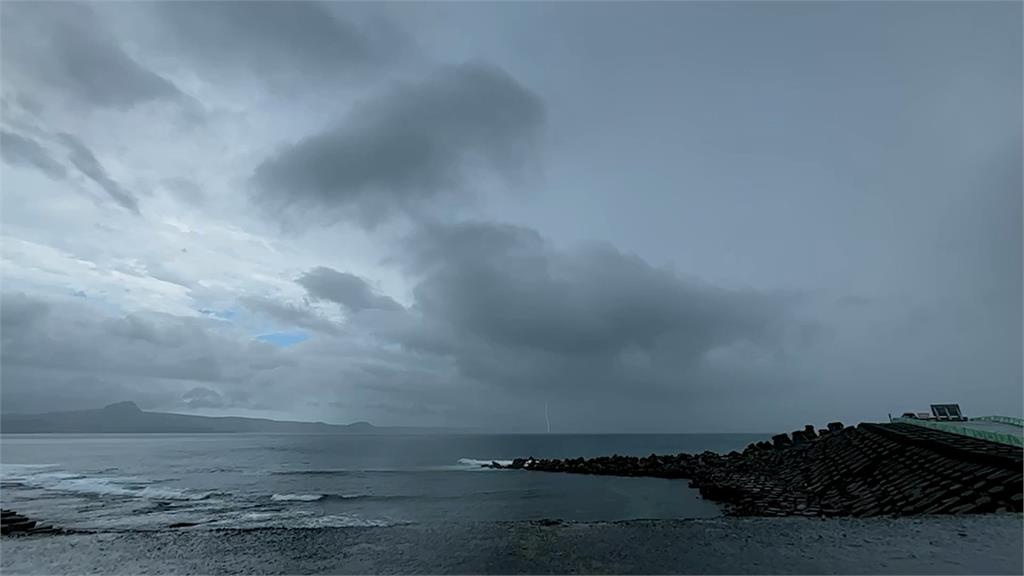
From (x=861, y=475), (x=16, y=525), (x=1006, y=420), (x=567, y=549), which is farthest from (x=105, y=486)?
(x=1006, y=420)

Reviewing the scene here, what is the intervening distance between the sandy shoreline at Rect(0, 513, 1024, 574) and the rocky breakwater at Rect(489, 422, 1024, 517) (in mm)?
4248

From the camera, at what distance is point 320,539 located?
966 centimetres

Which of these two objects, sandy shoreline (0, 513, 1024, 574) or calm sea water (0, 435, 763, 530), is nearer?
sandy shoreline (0, 513, 1024, 574)

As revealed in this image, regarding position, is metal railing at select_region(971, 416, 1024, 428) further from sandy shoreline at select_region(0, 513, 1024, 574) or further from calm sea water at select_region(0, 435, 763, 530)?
sandy shoreline at select_region(0, 513, 1024, 574)

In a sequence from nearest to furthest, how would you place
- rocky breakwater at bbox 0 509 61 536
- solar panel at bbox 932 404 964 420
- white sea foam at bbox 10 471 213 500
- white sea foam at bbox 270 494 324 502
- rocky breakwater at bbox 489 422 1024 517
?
1. rocky breakwater at bbox 489 422 1024 517
2. rocky breakwater at bbox 0 509 61 536
3. white sea foam at bbox 270 494 324 502
4. white sea foam at bbox 10 471 213 500
5. solar panel at bbox 932 404 964 420

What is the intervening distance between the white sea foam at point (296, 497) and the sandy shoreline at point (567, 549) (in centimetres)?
2083

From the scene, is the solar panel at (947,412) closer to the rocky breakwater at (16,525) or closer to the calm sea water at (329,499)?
the calm sea water at (329,499)

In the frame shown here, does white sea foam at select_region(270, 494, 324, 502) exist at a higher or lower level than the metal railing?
lower

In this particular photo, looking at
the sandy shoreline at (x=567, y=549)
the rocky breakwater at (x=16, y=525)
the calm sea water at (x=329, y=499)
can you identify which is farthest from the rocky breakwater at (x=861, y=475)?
the rocky breakwater at (x=16, y=525)

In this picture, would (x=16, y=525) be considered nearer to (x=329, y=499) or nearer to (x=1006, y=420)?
(x=329, y=499)

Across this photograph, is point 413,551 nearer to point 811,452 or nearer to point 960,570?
point 960,570

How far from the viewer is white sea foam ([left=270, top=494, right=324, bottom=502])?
30.0m

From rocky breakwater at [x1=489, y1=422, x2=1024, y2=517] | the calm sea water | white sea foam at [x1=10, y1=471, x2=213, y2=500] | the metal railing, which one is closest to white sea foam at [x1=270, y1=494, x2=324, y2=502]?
the calm sea water

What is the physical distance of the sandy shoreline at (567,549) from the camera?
730 cm
